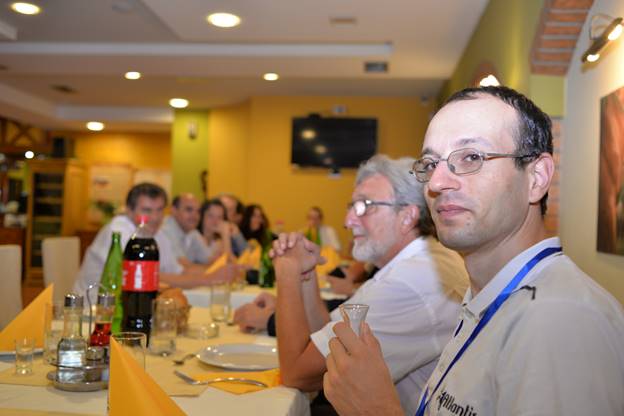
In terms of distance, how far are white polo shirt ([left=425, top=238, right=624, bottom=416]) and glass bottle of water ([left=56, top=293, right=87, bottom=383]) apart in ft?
2.85

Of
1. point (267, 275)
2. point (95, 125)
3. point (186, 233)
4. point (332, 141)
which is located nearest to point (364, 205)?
point (267, 275)

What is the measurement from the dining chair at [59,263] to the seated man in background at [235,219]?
80.4 inches

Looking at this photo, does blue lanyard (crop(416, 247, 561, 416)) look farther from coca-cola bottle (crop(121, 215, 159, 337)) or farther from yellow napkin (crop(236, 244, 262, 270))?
yellow napkin (crop(236, 244, 262, 270))

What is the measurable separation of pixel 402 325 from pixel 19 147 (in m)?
9.88

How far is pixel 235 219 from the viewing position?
664 centimetres

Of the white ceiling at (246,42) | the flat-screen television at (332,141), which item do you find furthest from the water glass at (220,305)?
the flat-screen television at (332,141)

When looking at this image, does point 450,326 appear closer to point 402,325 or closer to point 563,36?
point 402,325

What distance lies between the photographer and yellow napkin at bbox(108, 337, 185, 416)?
100 cm

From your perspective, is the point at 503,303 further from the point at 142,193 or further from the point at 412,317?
the point at 142,193

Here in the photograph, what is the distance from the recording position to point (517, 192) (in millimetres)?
979

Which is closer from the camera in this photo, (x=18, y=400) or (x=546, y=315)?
(x=546, y=315)

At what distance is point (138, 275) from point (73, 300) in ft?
1.14

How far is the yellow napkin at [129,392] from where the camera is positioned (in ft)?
3.30

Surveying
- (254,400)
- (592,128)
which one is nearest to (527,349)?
(254,400)
